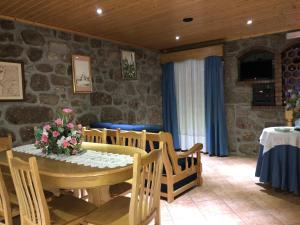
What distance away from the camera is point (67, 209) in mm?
1936

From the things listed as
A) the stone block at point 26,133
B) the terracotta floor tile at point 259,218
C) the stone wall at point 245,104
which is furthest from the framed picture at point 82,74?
the terracotta floor tile at point 259,218

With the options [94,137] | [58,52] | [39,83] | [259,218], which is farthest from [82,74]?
[259,218]

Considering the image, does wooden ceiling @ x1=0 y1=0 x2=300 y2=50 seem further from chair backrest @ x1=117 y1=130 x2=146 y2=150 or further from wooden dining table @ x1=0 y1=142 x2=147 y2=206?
wooden dining table @ x1=0 y1=142 x2=147 y2=206

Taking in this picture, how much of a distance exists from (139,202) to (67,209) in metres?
0.63

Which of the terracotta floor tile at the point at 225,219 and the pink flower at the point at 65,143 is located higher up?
the pink flower at the point at 65,143

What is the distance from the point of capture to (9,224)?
1898 millimetres

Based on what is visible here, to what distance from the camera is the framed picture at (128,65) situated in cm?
504

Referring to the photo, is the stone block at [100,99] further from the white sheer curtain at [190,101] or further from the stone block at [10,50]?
the white sheer curtain at [190,101]

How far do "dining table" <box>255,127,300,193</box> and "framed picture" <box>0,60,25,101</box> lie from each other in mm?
3294

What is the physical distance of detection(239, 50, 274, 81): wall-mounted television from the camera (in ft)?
15.6

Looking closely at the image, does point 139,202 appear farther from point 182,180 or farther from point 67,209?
point 182,180

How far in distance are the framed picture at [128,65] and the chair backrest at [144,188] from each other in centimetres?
345

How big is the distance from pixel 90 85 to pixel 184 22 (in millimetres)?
1865

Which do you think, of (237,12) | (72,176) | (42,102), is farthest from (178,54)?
(72,176)
